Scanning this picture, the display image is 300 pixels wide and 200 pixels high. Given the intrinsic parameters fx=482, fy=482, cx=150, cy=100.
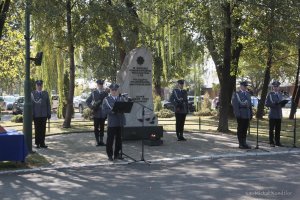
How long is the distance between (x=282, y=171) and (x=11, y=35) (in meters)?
21.0

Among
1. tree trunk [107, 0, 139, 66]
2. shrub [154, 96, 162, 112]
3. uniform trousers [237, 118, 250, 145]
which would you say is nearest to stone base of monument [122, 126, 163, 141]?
uniform trousers [237, 118, 250, 145]

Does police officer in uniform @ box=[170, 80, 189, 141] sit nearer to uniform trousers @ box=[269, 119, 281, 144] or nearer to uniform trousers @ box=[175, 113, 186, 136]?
uniform trousers @ box=[175, 113, 186, 136]

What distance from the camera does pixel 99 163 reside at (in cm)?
1145

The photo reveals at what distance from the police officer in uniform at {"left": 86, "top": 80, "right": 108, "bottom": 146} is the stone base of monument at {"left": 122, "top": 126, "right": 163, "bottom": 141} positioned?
827 millimetres

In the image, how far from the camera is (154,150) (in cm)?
1367

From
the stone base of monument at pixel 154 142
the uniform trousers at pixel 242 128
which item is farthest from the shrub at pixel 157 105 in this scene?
the uniform trousers at pixel 242 128

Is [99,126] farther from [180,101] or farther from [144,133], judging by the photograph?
[180,101]

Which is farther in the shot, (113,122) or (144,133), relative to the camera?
(144,133)

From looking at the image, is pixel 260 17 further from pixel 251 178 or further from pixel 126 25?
pixel 251 178

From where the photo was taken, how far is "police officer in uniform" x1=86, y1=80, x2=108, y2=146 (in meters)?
14.4

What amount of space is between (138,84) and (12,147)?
6.03 metres

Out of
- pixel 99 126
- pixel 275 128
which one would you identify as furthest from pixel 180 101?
pixel 275 128

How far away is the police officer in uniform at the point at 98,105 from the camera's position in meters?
14.4

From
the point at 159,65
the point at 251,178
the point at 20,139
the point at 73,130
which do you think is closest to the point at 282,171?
the point at 251,178
